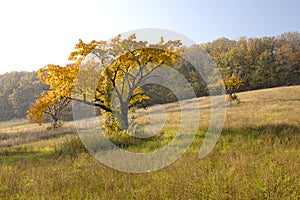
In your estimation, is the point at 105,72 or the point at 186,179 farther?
the point at 105,72

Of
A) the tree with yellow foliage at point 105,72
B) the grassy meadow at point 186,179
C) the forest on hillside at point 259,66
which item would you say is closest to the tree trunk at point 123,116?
the tree with yellow foliage at point 105,72

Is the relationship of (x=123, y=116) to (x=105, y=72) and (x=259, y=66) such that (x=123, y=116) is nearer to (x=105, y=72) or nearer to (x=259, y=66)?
(x=105, y=72)

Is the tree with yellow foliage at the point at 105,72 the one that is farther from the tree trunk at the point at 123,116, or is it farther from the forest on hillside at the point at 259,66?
the forest on hillside at the point at 259,66

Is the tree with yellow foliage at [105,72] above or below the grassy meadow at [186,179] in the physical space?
above

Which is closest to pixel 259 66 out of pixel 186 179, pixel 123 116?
pixel 123 116

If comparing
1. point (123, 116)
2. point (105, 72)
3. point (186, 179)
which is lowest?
point (186, 179)

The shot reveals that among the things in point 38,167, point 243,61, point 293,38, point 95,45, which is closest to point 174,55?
point 95,45

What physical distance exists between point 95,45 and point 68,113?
181 feet

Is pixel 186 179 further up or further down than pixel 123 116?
further down

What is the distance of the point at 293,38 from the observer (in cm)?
7500

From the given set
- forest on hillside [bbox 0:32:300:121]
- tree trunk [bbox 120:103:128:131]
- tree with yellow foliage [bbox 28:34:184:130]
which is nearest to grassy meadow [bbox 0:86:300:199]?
tree trunk [bbox 120:103:128:131]

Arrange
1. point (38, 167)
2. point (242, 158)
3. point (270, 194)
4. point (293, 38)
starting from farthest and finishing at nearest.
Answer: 1. point (293, 38)
2. point (38, 167)
3. point (242, 158)
4. point (270, 194)

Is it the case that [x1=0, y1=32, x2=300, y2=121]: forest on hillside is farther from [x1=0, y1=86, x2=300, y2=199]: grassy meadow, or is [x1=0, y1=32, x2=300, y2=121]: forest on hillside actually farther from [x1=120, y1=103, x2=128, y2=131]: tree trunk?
[x1=0, y1=86, x2=300, y2=199]: grassy meadow

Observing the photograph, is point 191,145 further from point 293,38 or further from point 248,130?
point 293,38
